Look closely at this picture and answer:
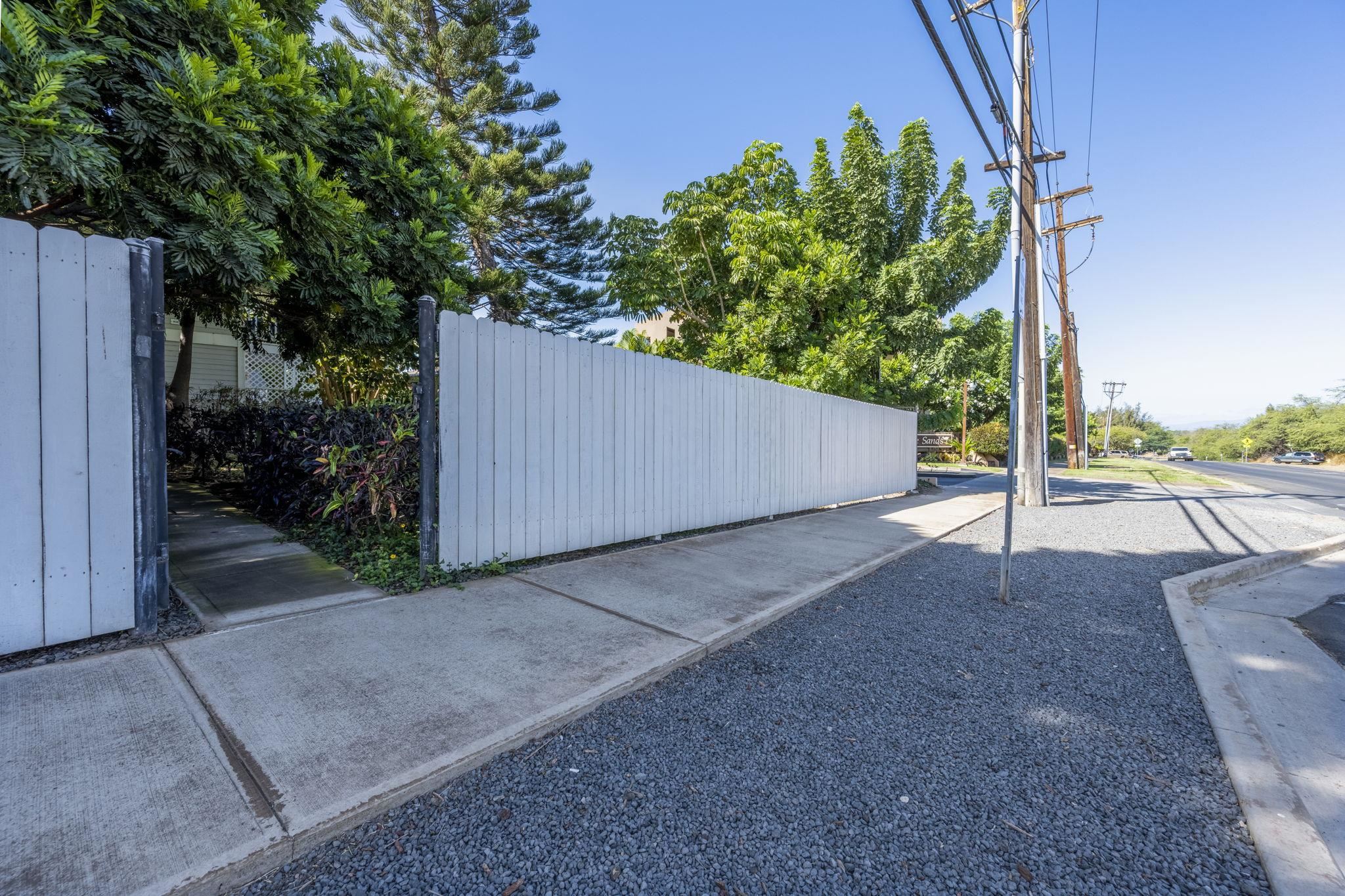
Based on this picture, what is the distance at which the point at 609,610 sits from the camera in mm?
3543

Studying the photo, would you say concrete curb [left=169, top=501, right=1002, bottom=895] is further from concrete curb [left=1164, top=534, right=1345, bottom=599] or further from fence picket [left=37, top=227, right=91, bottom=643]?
concrete curb [left=1164, top=534, right=1345, bottom=599]

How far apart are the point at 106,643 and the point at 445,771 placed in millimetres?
2138

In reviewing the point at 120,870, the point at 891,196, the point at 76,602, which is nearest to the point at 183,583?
the point at 76,602

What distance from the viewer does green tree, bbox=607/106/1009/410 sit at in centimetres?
1066

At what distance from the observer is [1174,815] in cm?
185

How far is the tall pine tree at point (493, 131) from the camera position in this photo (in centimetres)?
1238

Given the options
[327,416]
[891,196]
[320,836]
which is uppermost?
[891,196]

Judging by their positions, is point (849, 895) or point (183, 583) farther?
point (183, 583)

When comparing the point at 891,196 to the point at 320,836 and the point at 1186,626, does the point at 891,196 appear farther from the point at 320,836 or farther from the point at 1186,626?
the point at 320,836

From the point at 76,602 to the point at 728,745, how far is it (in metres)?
3.08

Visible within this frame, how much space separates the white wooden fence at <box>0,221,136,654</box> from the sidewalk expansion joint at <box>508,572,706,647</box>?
209 cm

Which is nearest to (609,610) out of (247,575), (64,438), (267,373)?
(247,575)

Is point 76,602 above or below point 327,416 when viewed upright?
below

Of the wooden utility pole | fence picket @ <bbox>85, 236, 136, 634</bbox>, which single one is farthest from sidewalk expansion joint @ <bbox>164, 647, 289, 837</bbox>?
the wooden utility pole
